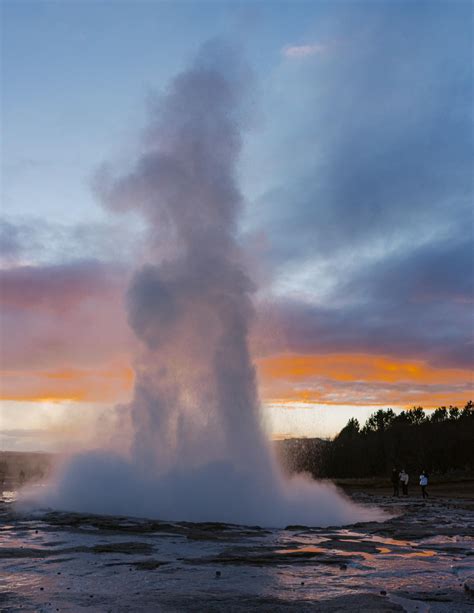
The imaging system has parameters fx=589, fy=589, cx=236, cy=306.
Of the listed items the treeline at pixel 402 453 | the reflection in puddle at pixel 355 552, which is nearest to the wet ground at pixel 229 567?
the reflection in puddle at pixel 355 552

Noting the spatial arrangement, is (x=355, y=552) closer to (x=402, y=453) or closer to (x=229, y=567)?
(x=229, y=567)

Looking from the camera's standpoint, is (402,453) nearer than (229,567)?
No

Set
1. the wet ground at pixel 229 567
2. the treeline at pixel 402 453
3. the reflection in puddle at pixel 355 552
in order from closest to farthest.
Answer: the wet ground at pixel 229 567 < the reflection in puddle at pixel 355 552 < the treeline at pixel 402 453

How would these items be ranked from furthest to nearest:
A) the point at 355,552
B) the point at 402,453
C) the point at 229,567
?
the point at 402,453 < the point at 355,552 < the point at 229,567

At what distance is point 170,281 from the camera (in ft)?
85.6

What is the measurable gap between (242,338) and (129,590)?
16421mm

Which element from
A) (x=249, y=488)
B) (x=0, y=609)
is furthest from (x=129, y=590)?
(x=249, y=488)

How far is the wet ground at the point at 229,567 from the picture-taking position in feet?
30.1

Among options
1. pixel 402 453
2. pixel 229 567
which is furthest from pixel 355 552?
pixel 402 453

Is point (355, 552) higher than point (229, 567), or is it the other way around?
point (229, 567)

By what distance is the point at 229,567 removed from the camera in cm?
1229

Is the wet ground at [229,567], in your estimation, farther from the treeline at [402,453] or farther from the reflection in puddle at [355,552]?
the treeline at [402,453]

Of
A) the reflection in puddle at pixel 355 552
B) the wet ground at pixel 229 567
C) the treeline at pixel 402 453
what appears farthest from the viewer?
the treeline at pixel 402 453

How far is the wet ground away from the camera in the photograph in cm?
919
